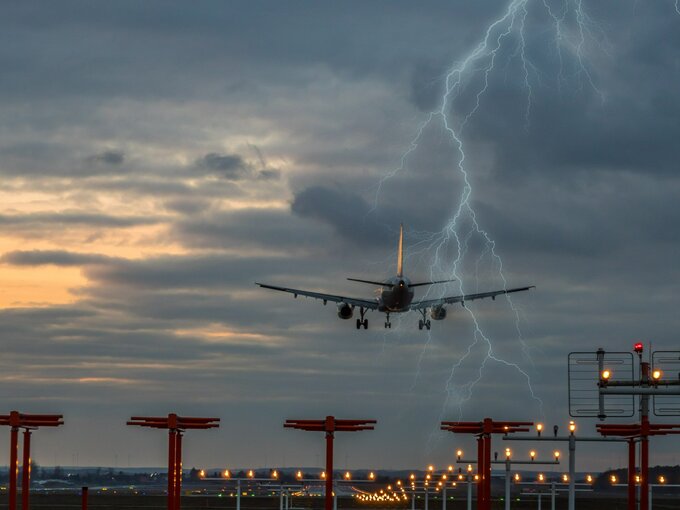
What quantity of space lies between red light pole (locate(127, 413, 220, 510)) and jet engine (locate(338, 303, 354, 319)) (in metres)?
90.3

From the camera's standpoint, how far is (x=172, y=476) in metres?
61.3

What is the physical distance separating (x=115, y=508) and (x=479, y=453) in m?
79.4

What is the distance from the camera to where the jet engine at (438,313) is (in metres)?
152

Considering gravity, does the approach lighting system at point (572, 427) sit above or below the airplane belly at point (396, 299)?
below

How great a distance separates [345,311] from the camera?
15275 cm

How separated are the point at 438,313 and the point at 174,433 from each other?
9248 centimetres

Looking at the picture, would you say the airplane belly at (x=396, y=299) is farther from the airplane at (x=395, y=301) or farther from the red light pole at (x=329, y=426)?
the red light pole at (x=329, y=426)

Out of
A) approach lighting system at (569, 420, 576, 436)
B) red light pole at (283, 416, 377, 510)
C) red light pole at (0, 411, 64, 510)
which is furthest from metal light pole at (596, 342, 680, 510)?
red light pole at (0, 411, 64, 510)

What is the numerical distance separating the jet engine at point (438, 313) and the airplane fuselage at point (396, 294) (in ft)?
19.0

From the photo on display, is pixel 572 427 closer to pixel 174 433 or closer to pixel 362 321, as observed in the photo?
pixel 174 433

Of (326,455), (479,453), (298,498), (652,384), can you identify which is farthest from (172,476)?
(298,498)

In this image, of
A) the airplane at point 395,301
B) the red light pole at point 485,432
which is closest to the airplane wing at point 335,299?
the airplane at point 395,301

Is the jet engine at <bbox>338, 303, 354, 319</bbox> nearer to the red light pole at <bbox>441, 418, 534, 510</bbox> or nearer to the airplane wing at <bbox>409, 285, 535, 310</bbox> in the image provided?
the airplane wing at <bbox>409, 285, 535, 310</bbox>

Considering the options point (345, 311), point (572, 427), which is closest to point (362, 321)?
point (345, 311)
